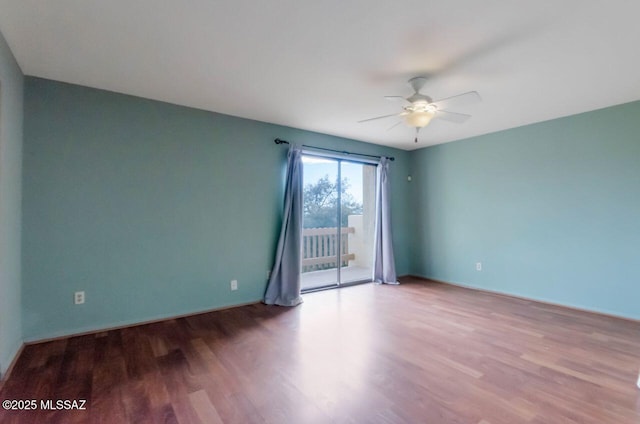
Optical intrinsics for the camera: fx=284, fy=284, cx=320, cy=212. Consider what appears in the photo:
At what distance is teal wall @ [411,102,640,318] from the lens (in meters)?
3.15

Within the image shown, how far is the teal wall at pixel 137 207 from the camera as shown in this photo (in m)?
2.50

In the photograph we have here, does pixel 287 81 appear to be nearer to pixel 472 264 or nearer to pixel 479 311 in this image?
pixel 479 311

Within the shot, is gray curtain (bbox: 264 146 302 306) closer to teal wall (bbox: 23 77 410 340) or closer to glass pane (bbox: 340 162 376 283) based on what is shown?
teal wall (bbox: 23 77 410 340)

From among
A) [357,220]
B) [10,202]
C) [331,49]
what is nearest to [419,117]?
[331,49]

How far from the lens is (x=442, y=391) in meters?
1.81

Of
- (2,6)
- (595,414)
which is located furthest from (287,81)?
(595,414)

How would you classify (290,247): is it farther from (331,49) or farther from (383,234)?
(331,49)

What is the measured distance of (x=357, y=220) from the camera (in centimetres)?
513

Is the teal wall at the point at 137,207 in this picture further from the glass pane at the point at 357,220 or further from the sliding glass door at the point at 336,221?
the glass pane at the point at 357,220

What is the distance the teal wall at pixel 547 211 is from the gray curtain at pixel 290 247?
102 inches

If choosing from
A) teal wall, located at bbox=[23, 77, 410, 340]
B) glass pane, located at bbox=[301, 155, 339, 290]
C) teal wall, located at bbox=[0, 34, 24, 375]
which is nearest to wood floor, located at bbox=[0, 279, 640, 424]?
teal wall, located at bbox=[0, 34, 24, 375]

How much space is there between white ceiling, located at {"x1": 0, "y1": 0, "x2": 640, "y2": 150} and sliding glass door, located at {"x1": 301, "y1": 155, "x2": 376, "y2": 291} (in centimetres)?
145

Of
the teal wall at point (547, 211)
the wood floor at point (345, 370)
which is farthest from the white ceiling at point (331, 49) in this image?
the wood floor at point (345, 370)

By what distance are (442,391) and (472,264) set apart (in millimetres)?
3127
